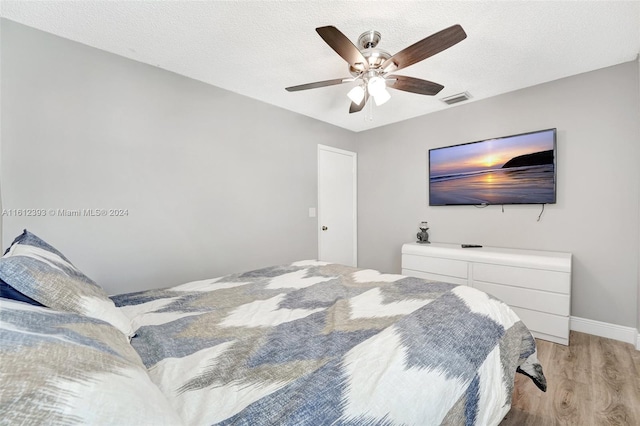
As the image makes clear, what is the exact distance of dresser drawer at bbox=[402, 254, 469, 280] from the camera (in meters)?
2.92

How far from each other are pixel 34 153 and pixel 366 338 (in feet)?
8.18

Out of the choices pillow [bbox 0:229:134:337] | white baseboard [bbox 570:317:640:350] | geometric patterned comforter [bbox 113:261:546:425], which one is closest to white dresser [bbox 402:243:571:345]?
white baseboard [bbox 570:317:640:350]

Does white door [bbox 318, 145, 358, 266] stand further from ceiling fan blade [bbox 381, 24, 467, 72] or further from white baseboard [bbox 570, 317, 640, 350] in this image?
white baseboard [bbox 570, 317, 640, 350]

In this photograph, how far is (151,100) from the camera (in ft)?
7.97

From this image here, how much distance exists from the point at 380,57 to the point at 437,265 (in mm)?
2238

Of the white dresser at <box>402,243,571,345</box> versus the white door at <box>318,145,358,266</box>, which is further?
the white door at <box>318,145,358,266</box>

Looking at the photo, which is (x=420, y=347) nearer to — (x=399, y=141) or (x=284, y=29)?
(x=284, y=29)

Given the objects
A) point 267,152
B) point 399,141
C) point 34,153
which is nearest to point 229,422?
point 34,153

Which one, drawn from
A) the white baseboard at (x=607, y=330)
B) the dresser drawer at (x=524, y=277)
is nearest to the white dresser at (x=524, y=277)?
the dresser drawer at (x=524, y=277)

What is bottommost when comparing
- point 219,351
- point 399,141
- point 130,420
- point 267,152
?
point 219,351

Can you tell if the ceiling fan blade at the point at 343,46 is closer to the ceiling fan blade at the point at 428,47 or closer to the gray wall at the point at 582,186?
the ceiling fan blade at the point at 428,47

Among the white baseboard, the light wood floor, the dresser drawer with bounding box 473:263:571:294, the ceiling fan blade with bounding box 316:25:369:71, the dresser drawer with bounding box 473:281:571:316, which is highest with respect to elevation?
the ceiling fan blade with bounding box 316:25:369:71

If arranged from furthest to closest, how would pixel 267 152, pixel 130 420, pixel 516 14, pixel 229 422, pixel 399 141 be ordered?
pixel 399 141
pixel 267 152
pixel 516 14
pixel 229 422
pixel 130 420

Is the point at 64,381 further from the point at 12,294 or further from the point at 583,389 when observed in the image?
the point at 583,389
